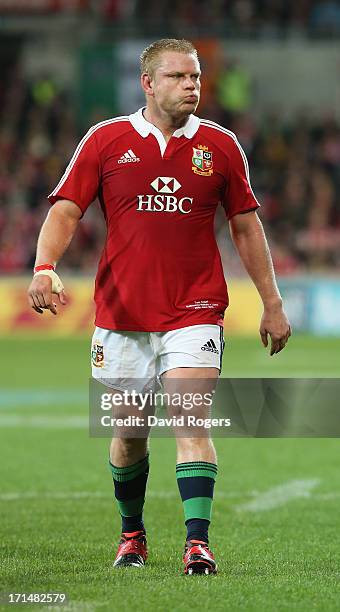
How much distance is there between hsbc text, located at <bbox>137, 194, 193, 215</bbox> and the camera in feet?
19.3

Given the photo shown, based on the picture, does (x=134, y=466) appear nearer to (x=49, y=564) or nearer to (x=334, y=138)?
(x=49, y=564)

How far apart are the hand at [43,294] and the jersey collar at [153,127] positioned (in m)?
0.85

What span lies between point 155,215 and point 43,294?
661 millimetres

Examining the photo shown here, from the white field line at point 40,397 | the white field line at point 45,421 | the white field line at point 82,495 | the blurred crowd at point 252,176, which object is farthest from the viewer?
the blurred crowd at point 252,176

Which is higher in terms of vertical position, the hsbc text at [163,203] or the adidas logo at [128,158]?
the adidas logo at [128,158]

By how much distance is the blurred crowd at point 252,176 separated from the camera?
912 inches

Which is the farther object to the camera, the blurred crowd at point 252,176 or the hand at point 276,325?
the blurred crowd at point 252,176

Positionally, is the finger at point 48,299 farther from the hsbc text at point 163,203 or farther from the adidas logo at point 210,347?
the adidas logo at point 210,347

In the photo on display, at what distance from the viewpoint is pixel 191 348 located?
19.1 feet

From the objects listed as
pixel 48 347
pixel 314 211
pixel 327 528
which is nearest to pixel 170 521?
pixel 327 528

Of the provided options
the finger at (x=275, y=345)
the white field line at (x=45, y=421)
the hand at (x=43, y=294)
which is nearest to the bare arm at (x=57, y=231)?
the hand at (x=43, y=294)

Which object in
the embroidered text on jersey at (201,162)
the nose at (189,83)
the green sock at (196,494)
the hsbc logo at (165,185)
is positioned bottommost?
the green sock at (196,494)

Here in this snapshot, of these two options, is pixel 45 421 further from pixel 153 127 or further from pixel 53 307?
pixel 53 307

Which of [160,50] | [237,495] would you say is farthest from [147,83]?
[237,495]
